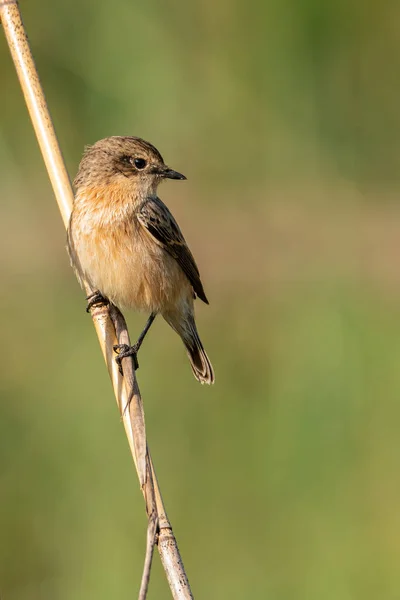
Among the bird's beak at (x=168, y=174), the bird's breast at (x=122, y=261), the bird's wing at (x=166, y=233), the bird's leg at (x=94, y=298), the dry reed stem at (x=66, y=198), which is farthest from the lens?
the bird's wing at (x=166, y=233)

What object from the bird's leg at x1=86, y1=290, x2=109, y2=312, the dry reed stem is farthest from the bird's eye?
the dry reed stem

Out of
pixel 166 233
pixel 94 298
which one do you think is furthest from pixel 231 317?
pixel 94 298

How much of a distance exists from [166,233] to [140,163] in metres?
0.34

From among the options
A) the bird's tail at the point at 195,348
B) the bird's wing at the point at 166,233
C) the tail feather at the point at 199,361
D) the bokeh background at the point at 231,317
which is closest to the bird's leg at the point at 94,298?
the bird's wing at the point at 166,233

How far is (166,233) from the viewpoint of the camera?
4.00 meters

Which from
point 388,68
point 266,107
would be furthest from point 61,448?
point 388,68

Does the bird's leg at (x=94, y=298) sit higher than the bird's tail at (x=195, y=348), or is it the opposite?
the bird's leg at (x=94, y=298)

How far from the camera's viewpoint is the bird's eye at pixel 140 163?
3822mm

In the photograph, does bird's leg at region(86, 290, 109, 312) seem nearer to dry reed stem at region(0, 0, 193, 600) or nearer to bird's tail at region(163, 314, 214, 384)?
dry reed stem at region(0, 0, 193, 600)

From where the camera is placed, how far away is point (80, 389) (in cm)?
500

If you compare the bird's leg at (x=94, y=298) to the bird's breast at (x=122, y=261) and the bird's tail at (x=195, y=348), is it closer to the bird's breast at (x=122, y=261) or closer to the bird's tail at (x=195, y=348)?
the bird's breast at (x=122, y=261)

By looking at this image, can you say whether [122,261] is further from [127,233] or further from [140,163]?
[140,163]

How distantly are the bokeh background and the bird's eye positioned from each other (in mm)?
1384

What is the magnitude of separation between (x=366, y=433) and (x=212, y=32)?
13.3 ft
